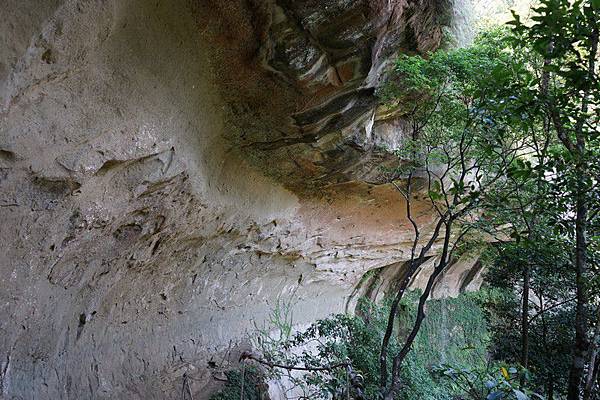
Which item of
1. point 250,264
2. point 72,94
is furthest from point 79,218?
point 250,264

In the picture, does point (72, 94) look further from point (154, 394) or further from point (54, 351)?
point (154, 394)

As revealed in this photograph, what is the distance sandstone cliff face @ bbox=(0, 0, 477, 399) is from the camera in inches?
113

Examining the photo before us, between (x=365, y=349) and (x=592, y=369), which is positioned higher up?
(x=592, y=369)

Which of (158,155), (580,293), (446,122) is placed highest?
(446,122)

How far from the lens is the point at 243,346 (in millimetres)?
7090

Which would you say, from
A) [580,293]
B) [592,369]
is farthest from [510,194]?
[592,369]

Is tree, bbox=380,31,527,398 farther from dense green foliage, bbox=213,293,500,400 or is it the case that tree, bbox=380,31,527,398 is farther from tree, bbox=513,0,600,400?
dense green foliage, bbox=213,293,500,400

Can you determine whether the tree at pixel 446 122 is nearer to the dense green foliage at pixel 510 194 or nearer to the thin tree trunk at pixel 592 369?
the dense green foliage at pixel 510 194

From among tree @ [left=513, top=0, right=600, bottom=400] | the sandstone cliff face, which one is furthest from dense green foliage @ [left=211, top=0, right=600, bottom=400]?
the sandstone cliff face

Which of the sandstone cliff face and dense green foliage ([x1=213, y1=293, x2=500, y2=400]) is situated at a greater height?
the sandstone cliff face

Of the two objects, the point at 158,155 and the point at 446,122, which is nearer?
the point at 158,155

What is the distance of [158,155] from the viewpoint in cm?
383

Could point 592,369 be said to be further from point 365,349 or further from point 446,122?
point 365,349

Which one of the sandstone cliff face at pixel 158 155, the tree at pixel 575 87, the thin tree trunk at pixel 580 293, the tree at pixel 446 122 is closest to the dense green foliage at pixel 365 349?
the thin tree trunk at pixel 580 293
